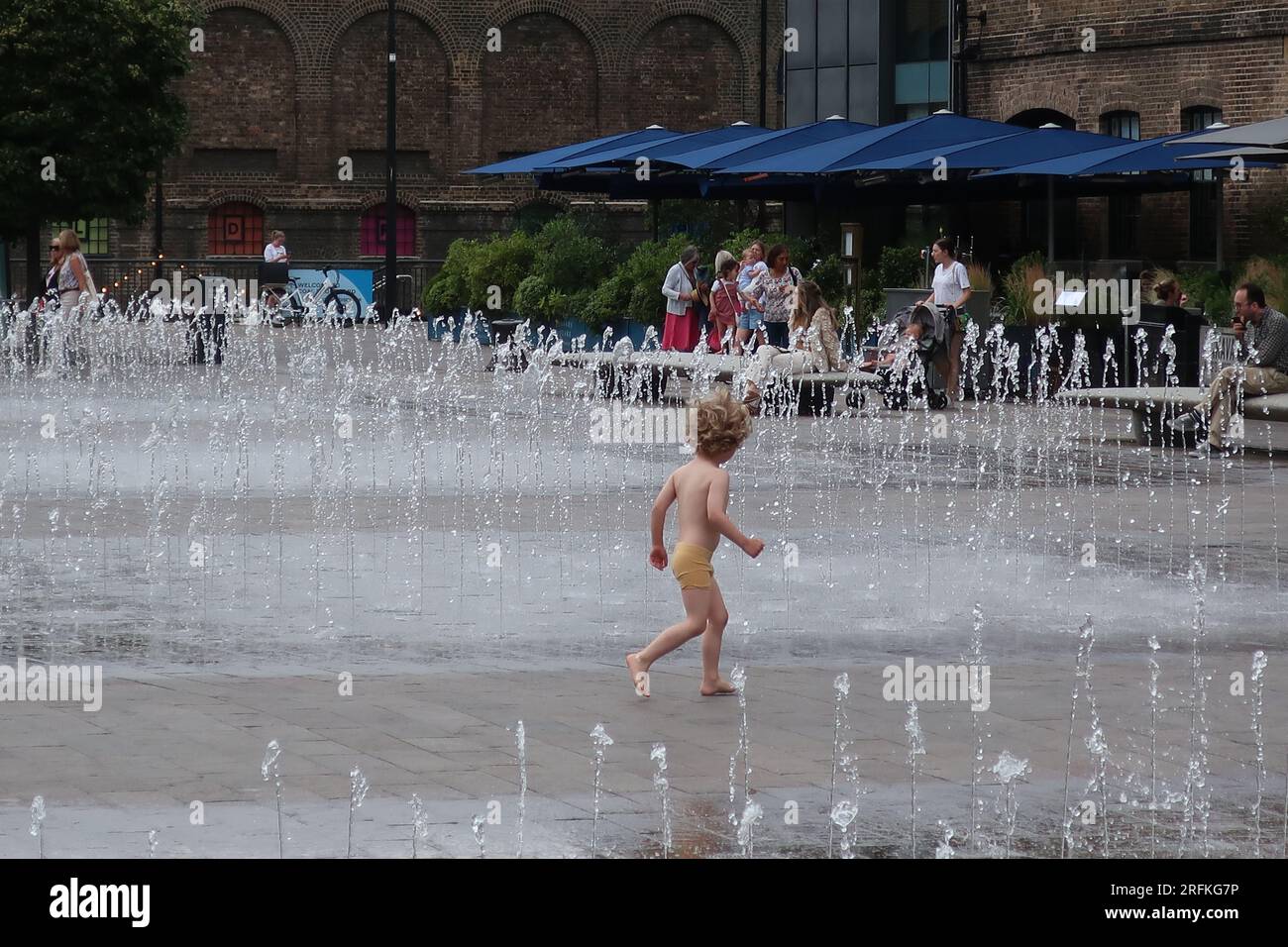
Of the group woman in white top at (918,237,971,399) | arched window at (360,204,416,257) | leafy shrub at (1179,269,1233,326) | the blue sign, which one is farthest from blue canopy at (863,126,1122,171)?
arched window at (360,204,416,257)

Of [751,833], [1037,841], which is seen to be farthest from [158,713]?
[1037,841]

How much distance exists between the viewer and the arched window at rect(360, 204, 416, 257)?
5109cm

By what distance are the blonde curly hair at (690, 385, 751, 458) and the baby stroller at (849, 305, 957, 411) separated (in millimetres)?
13323

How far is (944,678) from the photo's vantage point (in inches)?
306

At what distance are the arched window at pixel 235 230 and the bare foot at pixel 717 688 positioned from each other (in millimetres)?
44127

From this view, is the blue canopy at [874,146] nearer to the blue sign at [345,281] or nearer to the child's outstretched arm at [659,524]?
the child's outstretched arm at [659,524]

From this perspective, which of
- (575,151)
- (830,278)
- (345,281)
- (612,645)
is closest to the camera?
(612,645)

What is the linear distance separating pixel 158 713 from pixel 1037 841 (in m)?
3.07

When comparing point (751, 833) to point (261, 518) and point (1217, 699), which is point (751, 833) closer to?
point (1217, 699)

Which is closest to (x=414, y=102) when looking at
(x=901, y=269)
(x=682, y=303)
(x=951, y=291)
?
(x=901, y=269)

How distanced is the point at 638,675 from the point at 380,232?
44.7 metres

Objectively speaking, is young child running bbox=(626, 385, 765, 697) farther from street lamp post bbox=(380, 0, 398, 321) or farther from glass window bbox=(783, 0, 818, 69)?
street lamp post bbox=(380, 0, 398, 321)

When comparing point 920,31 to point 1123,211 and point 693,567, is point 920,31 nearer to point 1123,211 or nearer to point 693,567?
point 1123,211

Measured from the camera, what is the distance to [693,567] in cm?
763
